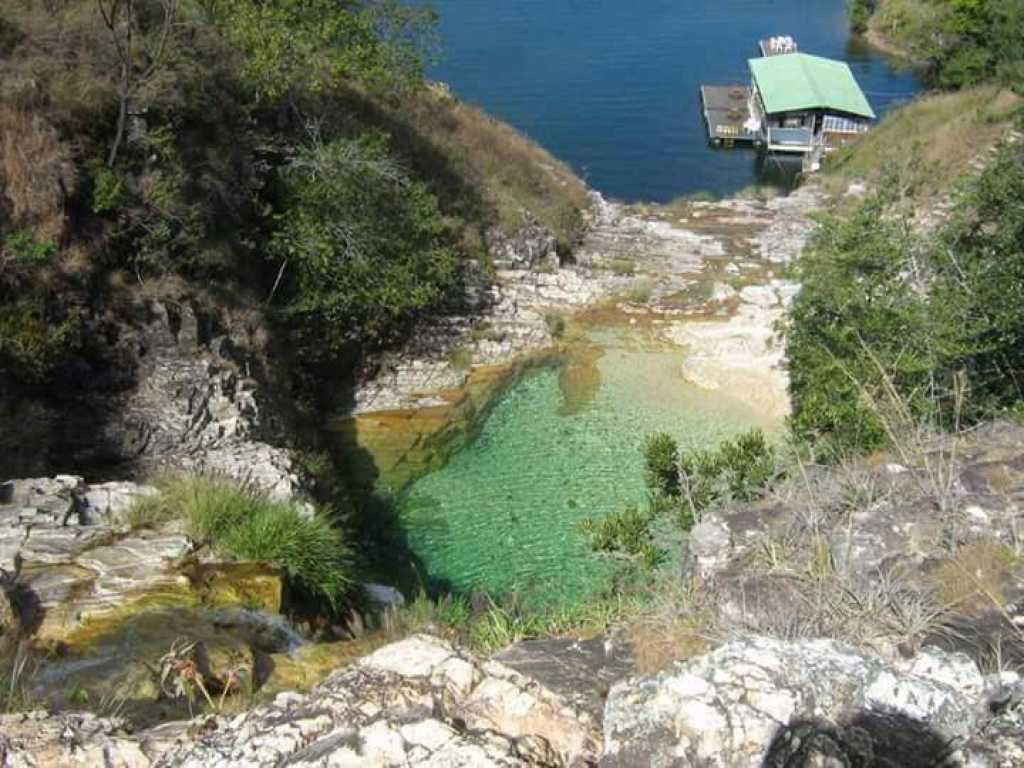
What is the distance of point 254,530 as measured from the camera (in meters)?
11.3

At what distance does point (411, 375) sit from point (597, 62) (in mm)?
39651

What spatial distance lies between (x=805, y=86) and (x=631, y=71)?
1189 centimetres

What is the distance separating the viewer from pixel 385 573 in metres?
16.1

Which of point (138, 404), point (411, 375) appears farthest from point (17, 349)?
point (411, 375)

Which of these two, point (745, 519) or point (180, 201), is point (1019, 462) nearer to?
point (745, 519)

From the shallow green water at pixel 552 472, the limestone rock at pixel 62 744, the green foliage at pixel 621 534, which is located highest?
the limestone rock at pixel 62 744

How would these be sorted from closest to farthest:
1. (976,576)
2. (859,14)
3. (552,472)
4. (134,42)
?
(976,576) → (552,472) → (134,42) → (859,14)

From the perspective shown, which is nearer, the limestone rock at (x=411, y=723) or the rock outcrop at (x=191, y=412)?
the limestone rock at (x=411, y=723)

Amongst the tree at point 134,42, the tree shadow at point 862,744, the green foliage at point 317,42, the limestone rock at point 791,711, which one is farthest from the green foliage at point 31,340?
the tree shadow at point 862,744

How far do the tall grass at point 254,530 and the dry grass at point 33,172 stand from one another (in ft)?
20.0

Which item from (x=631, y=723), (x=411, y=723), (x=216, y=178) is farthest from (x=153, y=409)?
(x=631, y=723)

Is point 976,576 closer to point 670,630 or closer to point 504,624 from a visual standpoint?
point 670,630

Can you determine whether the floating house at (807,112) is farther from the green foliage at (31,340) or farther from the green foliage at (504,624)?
the green foliage at (504,624)

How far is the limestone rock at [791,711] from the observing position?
471cm
